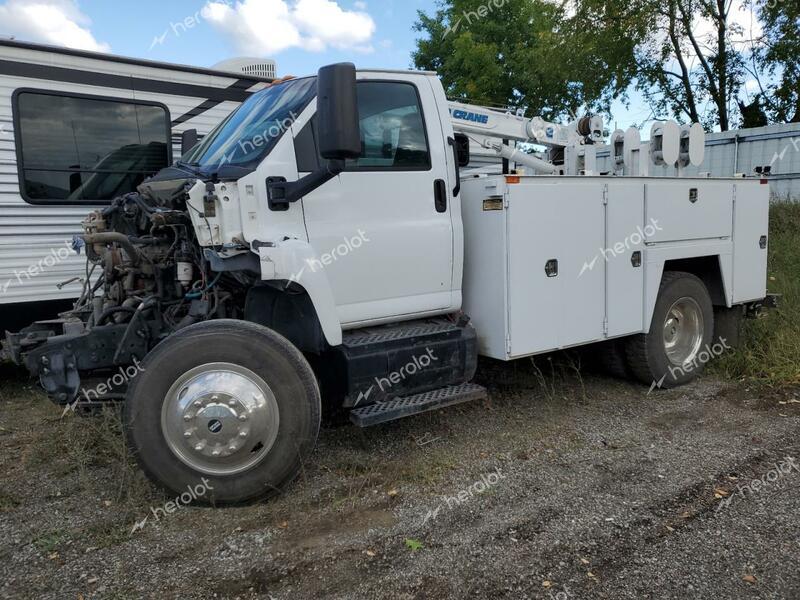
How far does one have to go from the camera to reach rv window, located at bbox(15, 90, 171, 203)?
5715 mm

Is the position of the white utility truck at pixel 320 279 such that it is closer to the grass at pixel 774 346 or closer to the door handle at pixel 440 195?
the door handle at pixel 440 195

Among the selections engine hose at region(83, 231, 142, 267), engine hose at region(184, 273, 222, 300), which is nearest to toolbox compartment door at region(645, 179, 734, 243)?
engine hose at region(184, 273, 222, 300)

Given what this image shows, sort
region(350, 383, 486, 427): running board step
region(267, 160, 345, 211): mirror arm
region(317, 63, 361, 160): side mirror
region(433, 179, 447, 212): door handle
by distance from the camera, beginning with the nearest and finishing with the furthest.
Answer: region(317, 63, 361, 160): side mirror
region(267, 160, 345, 211): mirror arm
region(350, 383, 486, 427): running board step
region(433, 179, 447, 212): door handle

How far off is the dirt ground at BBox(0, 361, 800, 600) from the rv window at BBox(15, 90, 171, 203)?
218cm

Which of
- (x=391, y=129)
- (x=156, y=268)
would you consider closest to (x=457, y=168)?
(x=391, y=129)

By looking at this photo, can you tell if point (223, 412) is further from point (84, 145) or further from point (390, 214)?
point (84, 145)

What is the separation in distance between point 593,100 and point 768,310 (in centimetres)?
1205

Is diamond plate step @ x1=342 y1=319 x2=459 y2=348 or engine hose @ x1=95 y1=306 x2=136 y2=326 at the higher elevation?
engine hose @ x1=95 y1=306 x2=136 y2=326

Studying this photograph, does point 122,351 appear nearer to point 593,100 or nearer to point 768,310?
point 768,310

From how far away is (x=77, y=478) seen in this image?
3.98m

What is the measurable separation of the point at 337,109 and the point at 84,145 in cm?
380

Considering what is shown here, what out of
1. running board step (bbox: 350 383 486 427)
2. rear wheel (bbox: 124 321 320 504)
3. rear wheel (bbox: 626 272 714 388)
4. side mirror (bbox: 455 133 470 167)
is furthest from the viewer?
rear wheel (bbox: 626 272 714 388)

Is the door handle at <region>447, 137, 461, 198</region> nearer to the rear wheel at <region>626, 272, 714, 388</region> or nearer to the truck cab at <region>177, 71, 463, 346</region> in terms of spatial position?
the truck cab at <region>177, 71, 463, 346</region>

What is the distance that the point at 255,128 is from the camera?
162 inches
